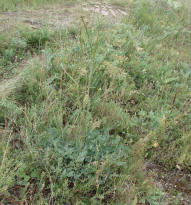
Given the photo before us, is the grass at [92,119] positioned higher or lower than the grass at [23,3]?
lower

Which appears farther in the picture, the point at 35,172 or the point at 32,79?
the point at 32,79

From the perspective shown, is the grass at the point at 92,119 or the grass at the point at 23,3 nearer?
the grass at the point at 92,119

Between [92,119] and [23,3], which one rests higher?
[23,3]

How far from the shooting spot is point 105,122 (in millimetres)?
2445

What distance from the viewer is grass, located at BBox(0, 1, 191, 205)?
191cm

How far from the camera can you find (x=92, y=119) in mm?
2316

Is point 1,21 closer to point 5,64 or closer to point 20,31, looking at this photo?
point 20,31

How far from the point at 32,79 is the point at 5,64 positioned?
0.68m

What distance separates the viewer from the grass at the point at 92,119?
75.2 inches

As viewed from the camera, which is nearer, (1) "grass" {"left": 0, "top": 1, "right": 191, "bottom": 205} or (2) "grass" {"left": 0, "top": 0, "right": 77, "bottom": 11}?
(1) "grass" {"left": 0, "top": 1, "right": 191, "bottom": 205}

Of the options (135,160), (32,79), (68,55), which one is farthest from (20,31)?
(135,160)

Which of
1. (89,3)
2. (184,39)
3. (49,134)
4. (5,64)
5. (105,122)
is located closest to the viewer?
(49,134)

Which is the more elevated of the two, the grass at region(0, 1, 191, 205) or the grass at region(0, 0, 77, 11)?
the grass at region(0, 0, 77, 11)

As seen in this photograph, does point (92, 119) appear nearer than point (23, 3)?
Yes
